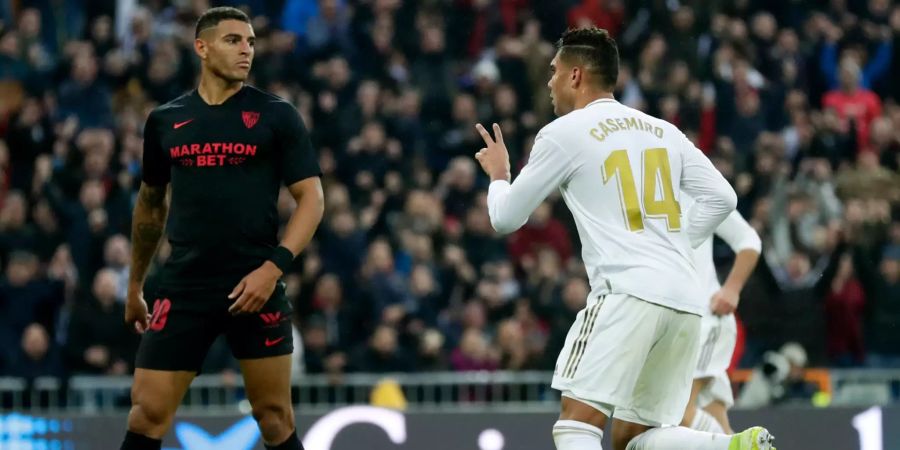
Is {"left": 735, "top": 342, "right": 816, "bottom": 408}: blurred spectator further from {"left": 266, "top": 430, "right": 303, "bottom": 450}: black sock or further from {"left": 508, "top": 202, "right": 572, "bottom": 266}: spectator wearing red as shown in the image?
{"left": 266, "top": 430, "right": 303, "bottom": 450}: black sock

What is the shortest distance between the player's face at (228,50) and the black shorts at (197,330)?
0.95 m

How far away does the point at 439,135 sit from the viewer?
1612 cm

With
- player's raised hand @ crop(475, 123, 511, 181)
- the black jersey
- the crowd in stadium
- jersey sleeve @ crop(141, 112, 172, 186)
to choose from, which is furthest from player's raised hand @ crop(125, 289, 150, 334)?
the crowd in stadium

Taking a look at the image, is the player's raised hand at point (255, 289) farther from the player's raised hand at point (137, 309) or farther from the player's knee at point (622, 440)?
the player's knee at point (622, 440)

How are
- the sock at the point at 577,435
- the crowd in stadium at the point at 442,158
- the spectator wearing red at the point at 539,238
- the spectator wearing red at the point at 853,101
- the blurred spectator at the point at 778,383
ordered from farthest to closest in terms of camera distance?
1. the spectator wearing red at the point at 853,101
2. the spectator wearing red at the point at 539,238
3. the crowd in stadium at the point at 442,158
4. the blurred spectator at the point at 778,383
5. the sock at the point at 577,435

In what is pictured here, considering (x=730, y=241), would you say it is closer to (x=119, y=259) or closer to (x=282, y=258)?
(x=282, y=258)

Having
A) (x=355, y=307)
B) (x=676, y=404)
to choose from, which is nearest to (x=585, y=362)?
(x=676, y=404)

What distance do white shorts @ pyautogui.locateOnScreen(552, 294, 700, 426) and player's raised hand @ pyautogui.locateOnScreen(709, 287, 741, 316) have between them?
193cm

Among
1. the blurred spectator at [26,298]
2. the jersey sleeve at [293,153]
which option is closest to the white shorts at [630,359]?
the jersey sleeve at [293,153]

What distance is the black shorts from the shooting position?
283 inches

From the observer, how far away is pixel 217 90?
738 cm

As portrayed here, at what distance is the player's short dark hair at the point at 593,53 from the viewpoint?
22.7 feet

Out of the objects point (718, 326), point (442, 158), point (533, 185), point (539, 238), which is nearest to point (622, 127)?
point (533, 185)

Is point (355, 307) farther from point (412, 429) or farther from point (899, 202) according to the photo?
point (899, 202)
